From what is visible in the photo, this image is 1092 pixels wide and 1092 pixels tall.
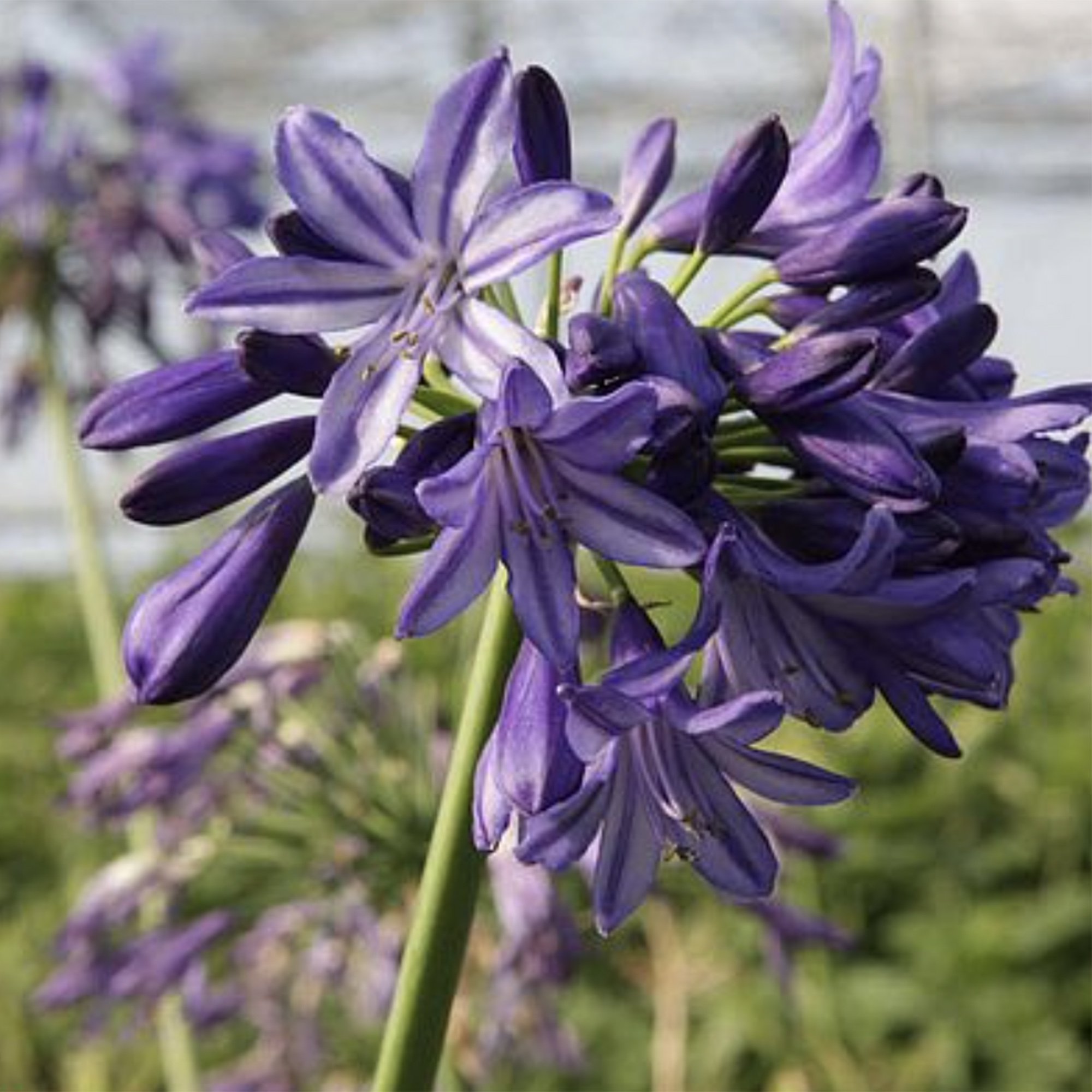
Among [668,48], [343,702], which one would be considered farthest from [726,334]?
[668,48]

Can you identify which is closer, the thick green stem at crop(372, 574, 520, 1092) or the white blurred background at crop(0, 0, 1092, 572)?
the thick green stem at crop(372, 574, 520, 1092)

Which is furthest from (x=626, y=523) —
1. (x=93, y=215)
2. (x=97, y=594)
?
(x=93, y=215)

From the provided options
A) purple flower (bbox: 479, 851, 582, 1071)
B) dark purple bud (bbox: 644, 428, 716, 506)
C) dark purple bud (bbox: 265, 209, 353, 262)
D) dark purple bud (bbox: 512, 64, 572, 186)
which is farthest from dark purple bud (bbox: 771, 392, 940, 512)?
purple flower (bbox: 479, 851, 582, 1071)

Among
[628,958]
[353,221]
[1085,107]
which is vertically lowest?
[1085,107]

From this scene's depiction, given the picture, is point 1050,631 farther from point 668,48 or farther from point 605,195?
point 668,48

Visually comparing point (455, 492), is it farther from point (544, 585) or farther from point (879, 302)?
point (879, 302)

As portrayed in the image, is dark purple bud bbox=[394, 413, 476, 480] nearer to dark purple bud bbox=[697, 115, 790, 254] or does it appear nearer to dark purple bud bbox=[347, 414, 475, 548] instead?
dark purple bud bbox=[347, 414, 475, 548]
